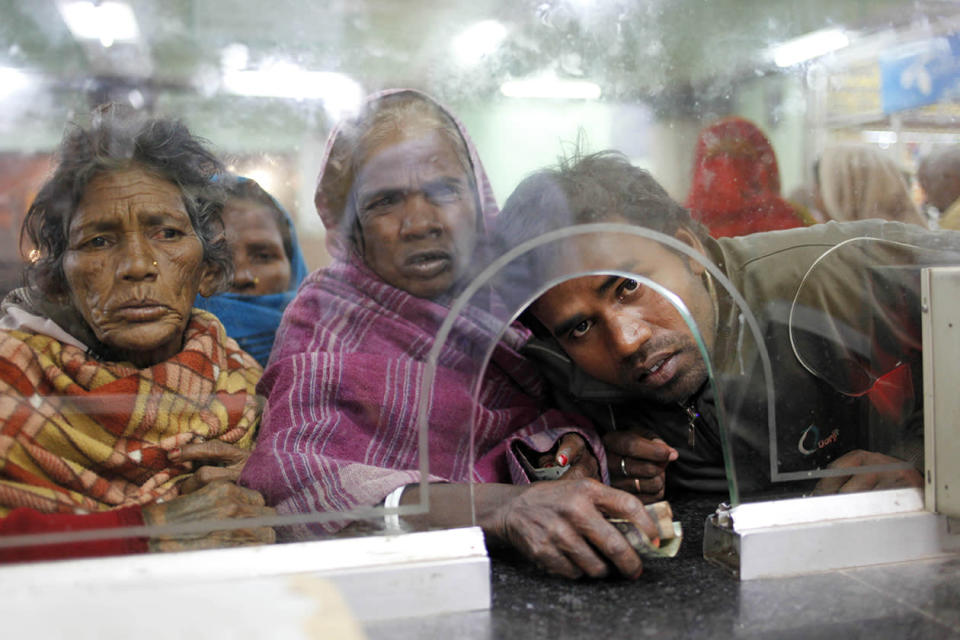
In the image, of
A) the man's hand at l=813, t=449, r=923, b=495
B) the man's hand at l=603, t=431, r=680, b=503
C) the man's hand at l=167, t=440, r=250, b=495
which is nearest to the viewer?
the man's hand at l=167, t=440, r=250, b=495

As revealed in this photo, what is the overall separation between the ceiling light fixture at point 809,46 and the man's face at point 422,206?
0.68m

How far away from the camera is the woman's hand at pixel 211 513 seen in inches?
49.7

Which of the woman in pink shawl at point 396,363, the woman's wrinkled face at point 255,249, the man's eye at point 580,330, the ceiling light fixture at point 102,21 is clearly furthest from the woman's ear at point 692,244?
the ceiling light fixture at point 102,21

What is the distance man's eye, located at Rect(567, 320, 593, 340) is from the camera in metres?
1.59

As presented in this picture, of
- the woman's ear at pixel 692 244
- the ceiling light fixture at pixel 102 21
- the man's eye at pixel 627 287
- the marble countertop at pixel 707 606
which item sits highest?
the ceiling light fixture at pixel 102 21

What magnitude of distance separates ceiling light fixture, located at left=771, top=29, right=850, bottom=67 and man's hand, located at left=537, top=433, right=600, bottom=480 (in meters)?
0.85

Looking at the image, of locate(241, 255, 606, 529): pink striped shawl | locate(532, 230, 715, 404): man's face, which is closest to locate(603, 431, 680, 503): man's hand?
locate(532, 230, 715, 404): man's face

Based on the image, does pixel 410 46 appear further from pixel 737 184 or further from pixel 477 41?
pixel 737 184

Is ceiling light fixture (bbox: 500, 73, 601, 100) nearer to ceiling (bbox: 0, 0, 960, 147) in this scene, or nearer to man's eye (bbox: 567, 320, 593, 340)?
ceiling (bbox: 0, 0, 960, 147)

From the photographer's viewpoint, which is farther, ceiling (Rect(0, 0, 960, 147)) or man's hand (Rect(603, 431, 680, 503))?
man's hand (Rect(603, 431, 680, 503))

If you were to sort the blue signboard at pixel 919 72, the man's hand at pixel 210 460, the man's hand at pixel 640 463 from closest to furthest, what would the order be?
the man's hand at pixel 210 460 → the blue signboard at pixel 919 72 → the man's hand at pixel 640 463

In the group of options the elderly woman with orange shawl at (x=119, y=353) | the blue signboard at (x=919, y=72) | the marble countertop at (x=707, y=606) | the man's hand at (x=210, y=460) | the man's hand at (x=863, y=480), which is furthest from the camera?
the blue signboard at (x=919, y=72)

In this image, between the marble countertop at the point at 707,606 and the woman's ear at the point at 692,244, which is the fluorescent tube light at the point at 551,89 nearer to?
the woman's ear at the point at 692,244

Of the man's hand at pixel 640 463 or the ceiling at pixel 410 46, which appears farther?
the man's hand at pixel 640 463
